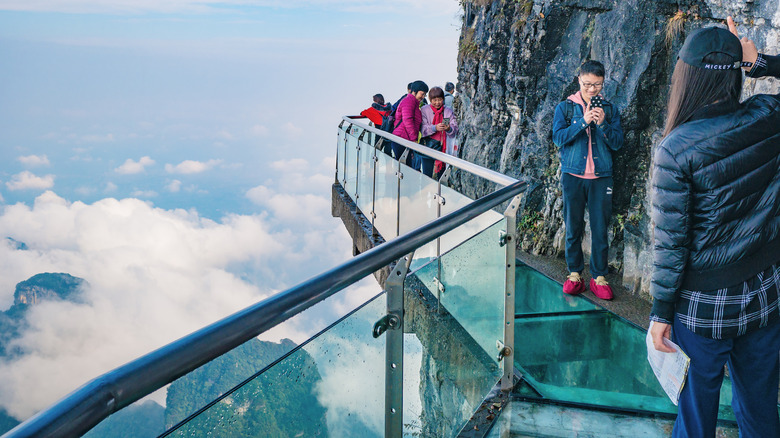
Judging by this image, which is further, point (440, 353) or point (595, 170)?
point (595, 170)

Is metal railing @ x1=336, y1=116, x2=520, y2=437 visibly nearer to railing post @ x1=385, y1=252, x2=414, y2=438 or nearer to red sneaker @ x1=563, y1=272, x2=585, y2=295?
railing post @ x1=385, y1=252, x2=414, y2=438

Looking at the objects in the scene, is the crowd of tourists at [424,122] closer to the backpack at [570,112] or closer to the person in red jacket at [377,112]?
the person in red jacket at [377,112]

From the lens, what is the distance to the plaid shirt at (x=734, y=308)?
218 centimetres

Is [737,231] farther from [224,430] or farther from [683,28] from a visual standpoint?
[683,28]

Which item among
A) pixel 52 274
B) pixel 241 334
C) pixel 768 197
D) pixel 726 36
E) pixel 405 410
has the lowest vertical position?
pixel 52 274

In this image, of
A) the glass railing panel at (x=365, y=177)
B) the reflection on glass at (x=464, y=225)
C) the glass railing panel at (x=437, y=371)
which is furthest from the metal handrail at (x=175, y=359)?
the glass railing panel at (x=365, y=177)

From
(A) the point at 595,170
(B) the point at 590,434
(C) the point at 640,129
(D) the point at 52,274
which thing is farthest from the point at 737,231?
(D) the point at 52,274

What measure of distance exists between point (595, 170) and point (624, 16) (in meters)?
2.05

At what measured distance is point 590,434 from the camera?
3.19 metres

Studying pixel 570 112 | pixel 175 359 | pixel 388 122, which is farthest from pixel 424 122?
pixel 175 359

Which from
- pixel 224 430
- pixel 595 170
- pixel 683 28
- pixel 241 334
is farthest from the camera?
pixel 683 28

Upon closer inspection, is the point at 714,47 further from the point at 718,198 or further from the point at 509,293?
the point at 509,293

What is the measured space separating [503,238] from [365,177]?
229 inches

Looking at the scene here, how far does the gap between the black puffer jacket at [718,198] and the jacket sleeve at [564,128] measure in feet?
9.87
